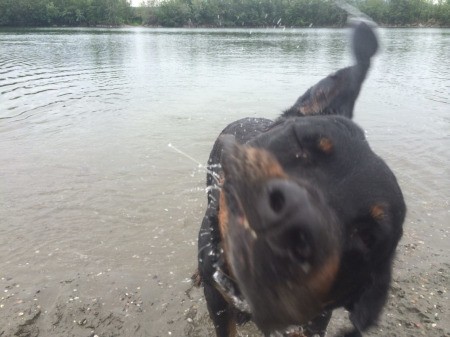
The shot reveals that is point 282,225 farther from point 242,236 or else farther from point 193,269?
point 193,269

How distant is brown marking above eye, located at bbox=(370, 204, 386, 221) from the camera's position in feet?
5.72

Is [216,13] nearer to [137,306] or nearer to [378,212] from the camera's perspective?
[137,306]

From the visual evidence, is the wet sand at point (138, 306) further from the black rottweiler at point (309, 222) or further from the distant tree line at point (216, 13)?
the distant tree line at point (216, 13)

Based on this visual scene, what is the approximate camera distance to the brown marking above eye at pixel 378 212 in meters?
1.74

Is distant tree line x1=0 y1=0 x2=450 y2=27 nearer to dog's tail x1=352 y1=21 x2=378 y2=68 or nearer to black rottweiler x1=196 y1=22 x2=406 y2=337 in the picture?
dog's tail x1=352 y1=21 x2=378 y2=68

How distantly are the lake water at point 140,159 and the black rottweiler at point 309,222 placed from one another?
2.04 metres

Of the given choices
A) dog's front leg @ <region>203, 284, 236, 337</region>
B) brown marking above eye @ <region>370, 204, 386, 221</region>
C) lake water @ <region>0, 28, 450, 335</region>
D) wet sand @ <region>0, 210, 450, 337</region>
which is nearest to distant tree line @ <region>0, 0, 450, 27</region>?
lake water @ <region>0, 28, 450, 335</region>

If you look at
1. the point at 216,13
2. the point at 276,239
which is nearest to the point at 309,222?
the point at 276,239

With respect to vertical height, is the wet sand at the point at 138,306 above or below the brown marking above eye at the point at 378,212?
below

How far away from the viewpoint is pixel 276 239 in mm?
1434

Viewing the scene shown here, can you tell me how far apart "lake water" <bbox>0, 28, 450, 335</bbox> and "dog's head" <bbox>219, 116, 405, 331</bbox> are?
2118mm

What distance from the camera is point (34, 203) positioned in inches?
215

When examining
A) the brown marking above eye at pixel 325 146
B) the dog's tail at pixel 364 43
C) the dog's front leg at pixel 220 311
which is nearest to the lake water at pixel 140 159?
the dog's front leg at pixel 220 311

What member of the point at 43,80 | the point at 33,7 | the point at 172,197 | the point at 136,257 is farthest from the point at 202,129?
the point at 33,7
